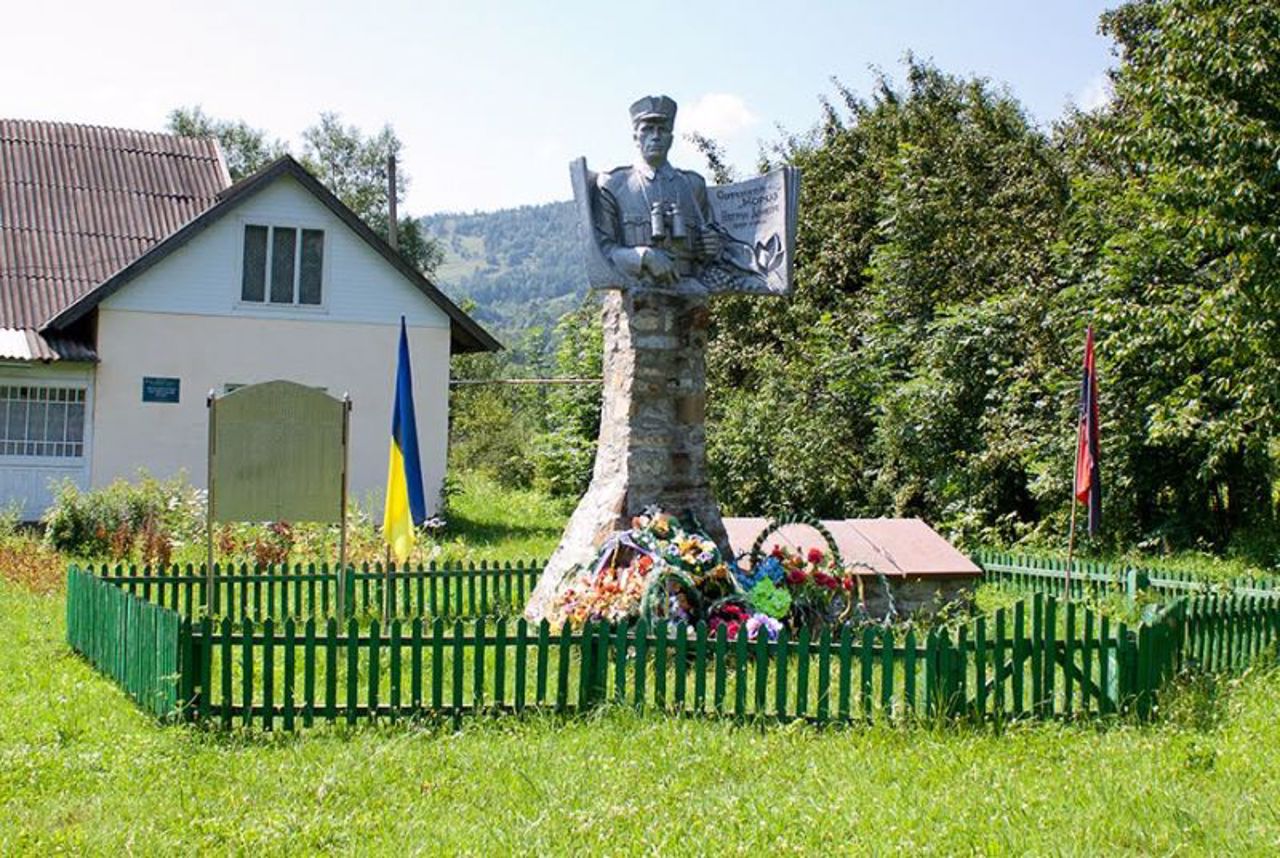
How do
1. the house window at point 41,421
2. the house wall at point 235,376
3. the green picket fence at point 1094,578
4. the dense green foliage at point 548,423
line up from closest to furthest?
the green picket fence at point 1094,578
the house window at point 41,421
the house wall at point 235,376
the dense green foliage at point 548,423

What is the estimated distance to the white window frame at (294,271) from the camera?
1948cm

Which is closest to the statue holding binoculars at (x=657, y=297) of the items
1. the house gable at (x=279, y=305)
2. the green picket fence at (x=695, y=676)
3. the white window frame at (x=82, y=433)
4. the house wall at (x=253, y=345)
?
the green picket fence at (x=695, y=676)

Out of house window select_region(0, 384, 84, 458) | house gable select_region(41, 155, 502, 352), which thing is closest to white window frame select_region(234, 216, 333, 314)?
house gable select_region(41, 155, 502, 352)

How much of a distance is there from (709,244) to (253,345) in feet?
37.0

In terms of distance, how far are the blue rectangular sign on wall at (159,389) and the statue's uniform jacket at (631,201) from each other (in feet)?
37.2

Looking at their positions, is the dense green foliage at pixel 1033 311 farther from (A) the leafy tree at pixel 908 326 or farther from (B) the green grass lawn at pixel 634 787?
(B) the green grass lawn at pixel 634 787

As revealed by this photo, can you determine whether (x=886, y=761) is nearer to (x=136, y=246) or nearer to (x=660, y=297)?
(x=660, y=297)

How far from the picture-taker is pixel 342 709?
7.26m

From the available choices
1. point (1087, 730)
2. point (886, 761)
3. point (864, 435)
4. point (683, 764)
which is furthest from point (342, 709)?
point (864, 435)

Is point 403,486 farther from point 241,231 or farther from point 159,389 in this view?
point 241,231

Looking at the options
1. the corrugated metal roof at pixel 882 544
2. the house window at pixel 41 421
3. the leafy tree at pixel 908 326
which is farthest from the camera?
the house window at pixel 41 421

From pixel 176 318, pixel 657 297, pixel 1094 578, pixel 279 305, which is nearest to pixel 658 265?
pixel 657 297

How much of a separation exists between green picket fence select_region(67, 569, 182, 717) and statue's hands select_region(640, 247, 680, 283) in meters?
4.50

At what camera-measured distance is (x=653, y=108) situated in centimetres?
1016
